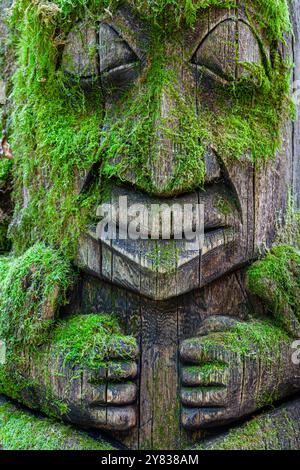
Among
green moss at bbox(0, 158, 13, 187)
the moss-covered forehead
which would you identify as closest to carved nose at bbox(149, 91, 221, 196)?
the moss-covered forehead

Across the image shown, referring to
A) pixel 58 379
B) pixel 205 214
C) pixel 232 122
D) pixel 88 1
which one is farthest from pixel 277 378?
pixel 88 1

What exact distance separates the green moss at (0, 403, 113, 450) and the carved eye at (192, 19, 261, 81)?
204cm

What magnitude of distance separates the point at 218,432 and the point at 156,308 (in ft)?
2.37

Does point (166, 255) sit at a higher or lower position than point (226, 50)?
lower

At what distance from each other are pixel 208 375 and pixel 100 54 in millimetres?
1764

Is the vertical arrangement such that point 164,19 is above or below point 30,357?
above

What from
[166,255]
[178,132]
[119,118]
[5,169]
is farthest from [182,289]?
[5,169]

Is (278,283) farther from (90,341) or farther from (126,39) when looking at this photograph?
(126,39)

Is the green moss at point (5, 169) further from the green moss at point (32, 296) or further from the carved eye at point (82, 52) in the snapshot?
the carved eye at point (82, 52)

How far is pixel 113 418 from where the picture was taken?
10.5 ft
